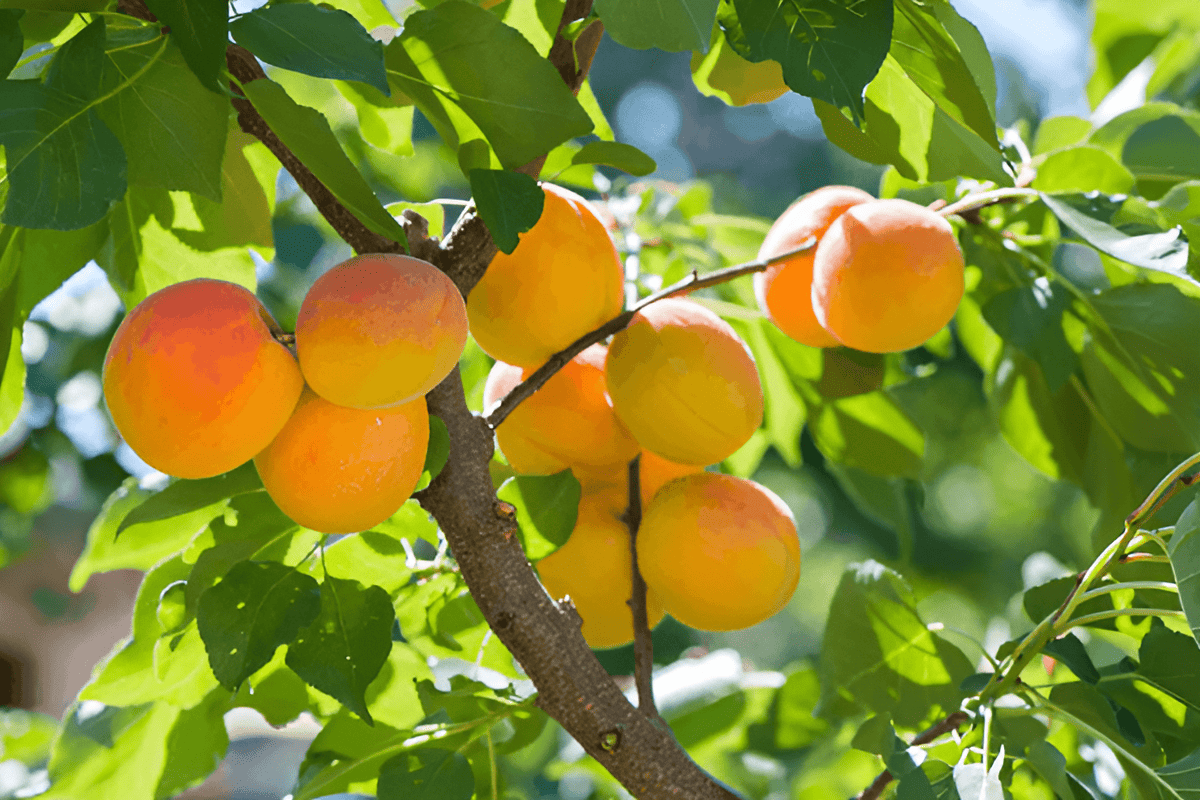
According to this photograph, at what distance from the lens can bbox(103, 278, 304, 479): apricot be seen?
31cm

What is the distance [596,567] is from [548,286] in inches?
→ 5.8

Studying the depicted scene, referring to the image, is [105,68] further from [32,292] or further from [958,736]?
[958,736]

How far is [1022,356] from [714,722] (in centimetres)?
28

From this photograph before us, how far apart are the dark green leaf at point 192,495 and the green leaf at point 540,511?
0.36ft

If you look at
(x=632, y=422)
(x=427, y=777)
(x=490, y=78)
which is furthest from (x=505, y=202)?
(x=427, y=777)

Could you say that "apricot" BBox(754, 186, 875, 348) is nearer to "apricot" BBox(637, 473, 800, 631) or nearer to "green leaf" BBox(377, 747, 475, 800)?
"apricot" BBox(637, 473, 800, 631)

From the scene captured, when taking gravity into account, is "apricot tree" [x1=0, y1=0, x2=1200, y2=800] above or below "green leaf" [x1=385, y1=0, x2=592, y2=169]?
below

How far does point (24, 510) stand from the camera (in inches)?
39.8

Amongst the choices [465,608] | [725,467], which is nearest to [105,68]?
[465,608]

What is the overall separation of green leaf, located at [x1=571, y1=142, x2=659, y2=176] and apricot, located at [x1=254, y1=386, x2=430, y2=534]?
0.40ft

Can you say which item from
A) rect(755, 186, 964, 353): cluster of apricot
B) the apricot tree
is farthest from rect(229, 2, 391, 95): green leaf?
rect(755, 186, 964, 353): cluster of apricot

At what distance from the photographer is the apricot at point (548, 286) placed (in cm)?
42

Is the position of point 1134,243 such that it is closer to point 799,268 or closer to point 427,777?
point 799,268

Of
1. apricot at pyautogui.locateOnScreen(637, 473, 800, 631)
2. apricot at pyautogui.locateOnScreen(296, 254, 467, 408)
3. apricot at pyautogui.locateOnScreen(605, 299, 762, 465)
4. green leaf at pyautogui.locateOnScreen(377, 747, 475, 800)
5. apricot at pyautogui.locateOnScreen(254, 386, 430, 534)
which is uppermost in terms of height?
apricot at pyautogui.locateOnScreen(296, 254, 467, 408)
